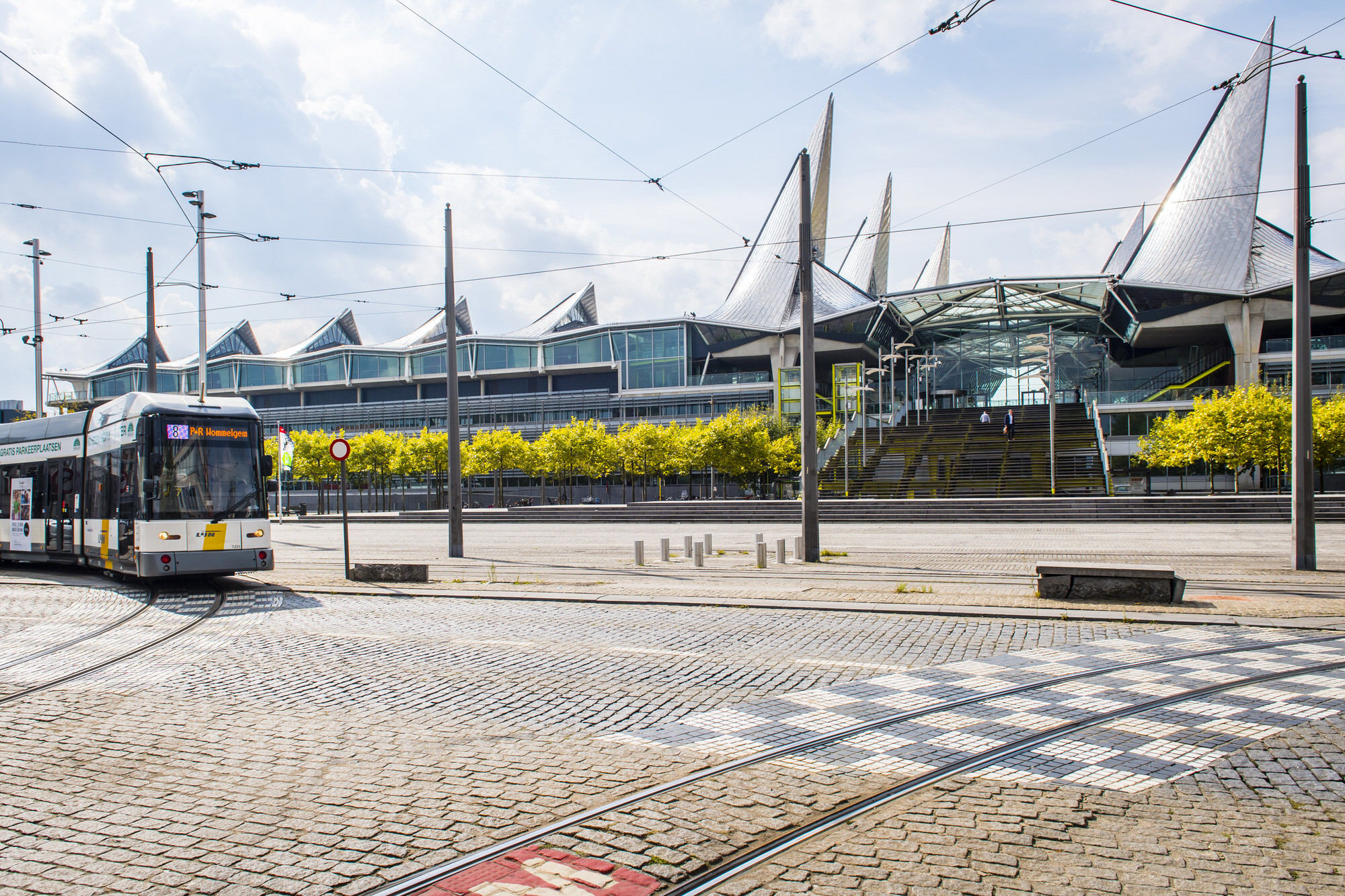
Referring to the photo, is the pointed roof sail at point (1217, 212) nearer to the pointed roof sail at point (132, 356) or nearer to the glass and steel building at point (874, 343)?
the glass and steel building at point (874, 343)

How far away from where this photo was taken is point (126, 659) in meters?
7.96

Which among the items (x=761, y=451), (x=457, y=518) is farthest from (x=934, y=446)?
(x=457, y=518)

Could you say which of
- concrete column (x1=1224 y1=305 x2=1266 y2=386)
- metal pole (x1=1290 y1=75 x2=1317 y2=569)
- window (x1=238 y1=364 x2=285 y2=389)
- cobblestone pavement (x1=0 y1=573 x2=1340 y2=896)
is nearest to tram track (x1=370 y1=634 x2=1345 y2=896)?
cobblestone pavement (x1=0 y1=573 x2=1340 y2=896)

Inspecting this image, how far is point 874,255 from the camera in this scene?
8775cm

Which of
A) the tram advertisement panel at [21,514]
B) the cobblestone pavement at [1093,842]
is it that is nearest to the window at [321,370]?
the tram advertisement panel at [21,514]

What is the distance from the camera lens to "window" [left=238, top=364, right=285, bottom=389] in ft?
292

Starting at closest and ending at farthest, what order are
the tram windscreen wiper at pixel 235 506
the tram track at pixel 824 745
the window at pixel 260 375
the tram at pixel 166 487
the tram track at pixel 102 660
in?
the tram track at pixel 824 745 → the tram track at pixel 102 660 → the tram at pixel 166 487 → the tram windscreen wiper at pixel 235 506 → the window at pixel 260 375

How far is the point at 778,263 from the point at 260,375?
54.0m

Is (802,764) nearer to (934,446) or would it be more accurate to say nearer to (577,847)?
(577,847)

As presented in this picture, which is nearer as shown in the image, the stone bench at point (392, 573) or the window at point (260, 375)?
the stone bench at point (392, 573)

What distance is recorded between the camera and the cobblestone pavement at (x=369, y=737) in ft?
12.1

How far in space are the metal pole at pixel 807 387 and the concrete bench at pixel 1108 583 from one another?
18.0 feet

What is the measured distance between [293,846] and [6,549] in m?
17.0

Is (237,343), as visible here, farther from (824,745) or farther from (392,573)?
(824,745)
